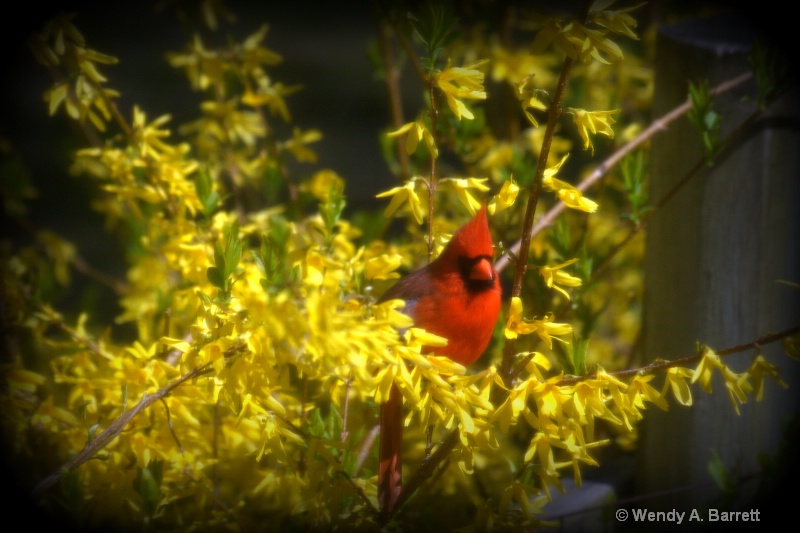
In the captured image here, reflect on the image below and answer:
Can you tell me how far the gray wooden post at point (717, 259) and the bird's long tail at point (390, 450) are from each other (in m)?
0.59

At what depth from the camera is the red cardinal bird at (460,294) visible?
744 millimetres

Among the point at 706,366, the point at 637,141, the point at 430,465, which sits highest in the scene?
the point at 637,141

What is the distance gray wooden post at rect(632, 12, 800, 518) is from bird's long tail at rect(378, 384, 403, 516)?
1.93ft

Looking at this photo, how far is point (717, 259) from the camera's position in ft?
4.00

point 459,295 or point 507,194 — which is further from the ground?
point 507,194

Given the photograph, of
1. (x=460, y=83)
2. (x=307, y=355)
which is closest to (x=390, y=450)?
(x=307, y=355)

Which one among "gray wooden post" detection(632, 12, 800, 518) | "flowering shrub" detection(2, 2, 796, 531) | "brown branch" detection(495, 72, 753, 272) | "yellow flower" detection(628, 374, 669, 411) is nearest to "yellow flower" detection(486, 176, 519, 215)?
"flowering shrub" detection(2, 2, 796, 531)

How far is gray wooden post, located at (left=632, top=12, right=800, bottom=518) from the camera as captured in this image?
1.20 meters

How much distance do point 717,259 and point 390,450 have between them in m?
0.75

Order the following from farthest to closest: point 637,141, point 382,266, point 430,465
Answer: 1. point 637,141
2. point 382,266
3. point 430,465

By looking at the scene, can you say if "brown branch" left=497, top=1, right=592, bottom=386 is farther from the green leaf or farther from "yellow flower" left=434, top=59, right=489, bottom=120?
the green leaf

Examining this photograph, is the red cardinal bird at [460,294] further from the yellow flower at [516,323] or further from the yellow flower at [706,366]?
the yellow flower at [706,366]

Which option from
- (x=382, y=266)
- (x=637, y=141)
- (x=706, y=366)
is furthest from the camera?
(x=637, y=141)

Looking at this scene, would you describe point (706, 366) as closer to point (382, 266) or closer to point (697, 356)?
point (697, 356)
